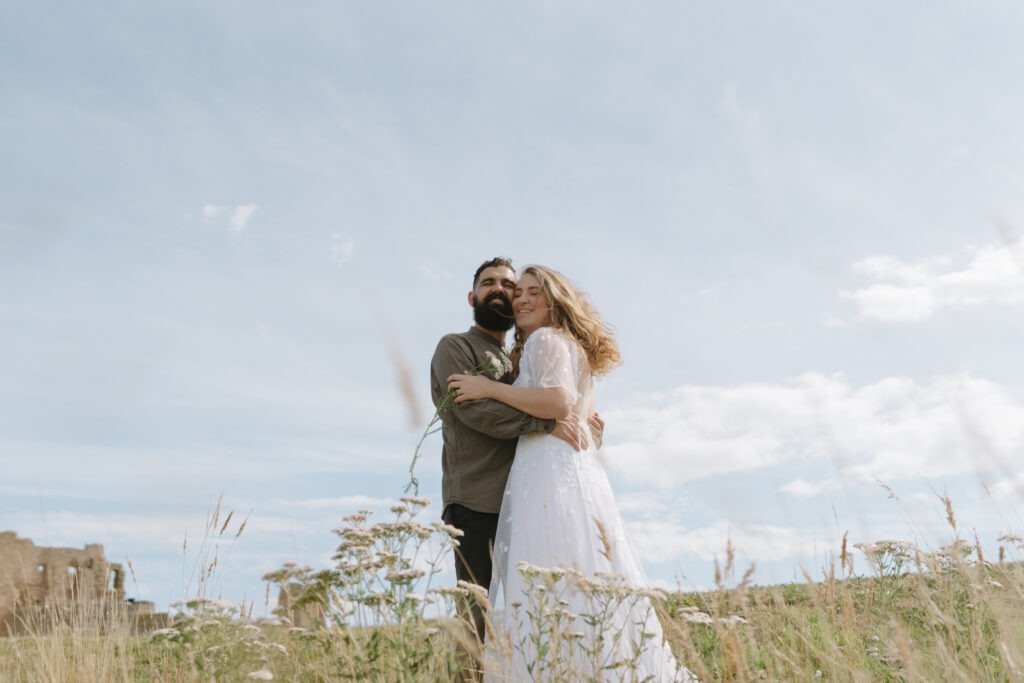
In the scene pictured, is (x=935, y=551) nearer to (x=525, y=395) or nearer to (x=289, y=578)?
(x=525, y=395)

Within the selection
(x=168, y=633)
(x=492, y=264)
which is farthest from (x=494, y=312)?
(x=168, y=633)

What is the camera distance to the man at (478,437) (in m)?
4.22

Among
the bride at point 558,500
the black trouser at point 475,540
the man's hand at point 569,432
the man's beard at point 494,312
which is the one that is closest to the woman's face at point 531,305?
the bride at point 558,500

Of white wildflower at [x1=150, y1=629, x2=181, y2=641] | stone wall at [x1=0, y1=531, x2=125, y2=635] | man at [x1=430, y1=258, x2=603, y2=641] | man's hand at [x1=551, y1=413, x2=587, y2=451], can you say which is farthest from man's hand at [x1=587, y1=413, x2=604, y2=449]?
stone wall at [x1=0, y1=531, x2=125, y2=635]

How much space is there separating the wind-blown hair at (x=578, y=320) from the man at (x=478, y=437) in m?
0.38

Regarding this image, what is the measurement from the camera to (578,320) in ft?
15.0

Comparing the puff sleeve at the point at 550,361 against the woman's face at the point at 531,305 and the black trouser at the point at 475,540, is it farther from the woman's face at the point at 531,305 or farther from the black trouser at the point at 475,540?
the black trouser at the point at 475,540

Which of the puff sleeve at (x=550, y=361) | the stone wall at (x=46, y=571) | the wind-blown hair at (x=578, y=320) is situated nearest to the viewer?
the puff sleeve at (x=550, y=361)

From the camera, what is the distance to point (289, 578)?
304 centimetres

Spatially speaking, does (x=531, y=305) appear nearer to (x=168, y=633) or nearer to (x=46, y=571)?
(x=168, y=633)

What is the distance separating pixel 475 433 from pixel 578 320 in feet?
2.81

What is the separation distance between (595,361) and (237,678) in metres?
2.55

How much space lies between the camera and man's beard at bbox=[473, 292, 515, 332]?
5.02 m

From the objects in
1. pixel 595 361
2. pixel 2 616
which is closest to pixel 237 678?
pixel 595 361
